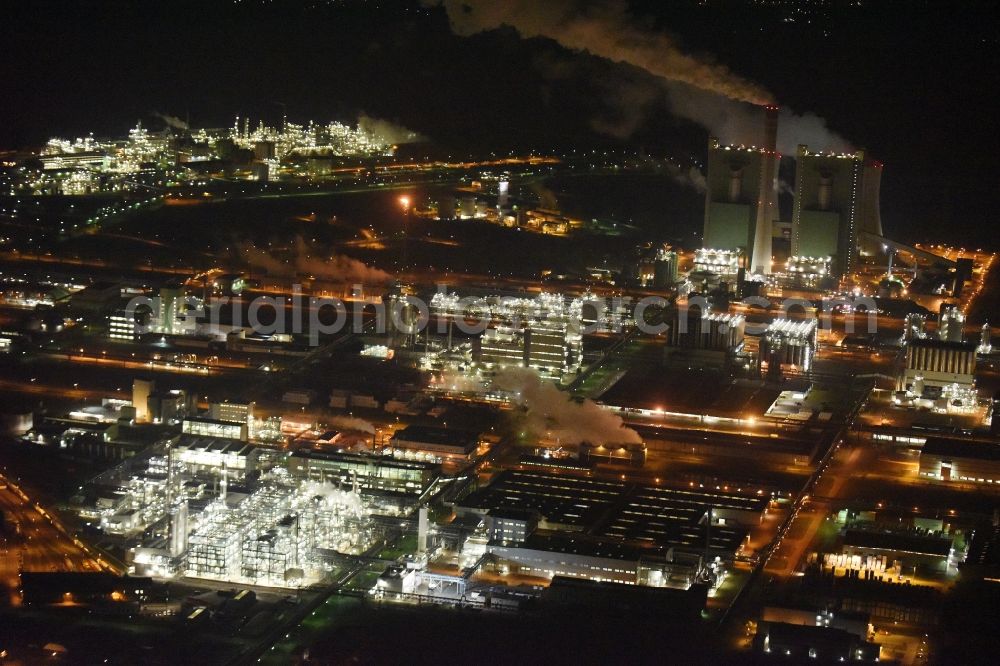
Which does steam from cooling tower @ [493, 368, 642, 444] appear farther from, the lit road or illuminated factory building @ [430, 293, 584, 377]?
the lit road

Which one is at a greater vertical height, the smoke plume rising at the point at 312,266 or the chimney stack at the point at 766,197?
the chimney stack at the point at 766,197

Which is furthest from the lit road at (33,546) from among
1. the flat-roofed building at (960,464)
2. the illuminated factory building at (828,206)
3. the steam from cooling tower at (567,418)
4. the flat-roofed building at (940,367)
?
the illuminated factory building at (828,206)

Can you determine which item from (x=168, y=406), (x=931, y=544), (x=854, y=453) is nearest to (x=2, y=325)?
(x=168, y=406)

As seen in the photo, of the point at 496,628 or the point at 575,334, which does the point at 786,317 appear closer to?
the point at 575,334

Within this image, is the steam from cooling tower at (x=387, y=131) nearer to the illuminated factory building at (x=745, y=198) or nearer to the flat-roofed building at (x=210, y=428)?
the illuminated factory building at (x=745, y=198)

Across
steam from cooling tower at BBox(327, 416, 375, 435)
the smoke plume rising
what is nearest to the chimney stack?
the smoke plume rising
